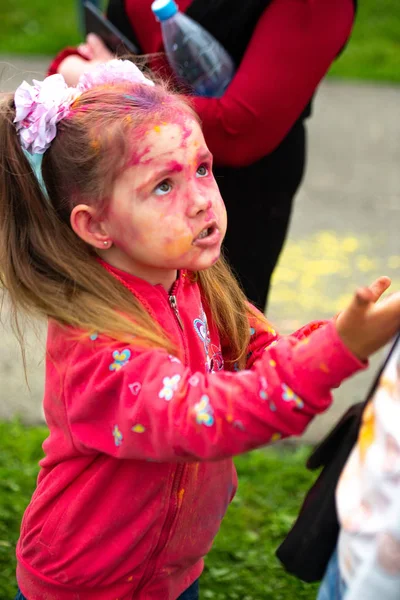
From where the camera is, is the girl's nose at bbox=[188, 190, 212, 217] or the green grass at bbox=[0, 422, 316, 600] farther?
the green grass at bbox=[0, 422, 316, 600]

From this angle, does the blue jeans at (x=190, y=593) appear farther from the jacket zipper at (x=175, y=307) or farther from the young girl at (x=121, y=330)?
the jacket zipper at (x=175, y=307)

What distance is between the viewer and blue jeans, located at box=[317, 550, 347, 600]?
136 centimetres

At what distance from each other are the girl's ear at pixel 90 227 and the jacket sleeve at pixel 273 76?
0.84 metres

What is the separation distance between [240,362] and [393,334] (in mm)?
662

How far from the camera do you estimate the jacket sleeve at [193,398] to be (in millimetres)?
1441

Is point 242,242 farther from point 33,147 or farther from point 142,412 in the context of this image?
point 142,412

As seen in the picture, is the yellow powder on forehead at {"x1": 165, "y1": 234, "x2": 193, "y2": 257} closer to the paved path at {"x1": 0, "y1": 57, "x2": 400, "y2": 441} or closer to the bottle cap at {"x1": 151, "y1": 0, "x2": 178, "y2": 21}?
the bottle cap at {"x1": 151, "y1": 0, "x2": 178, "y2": 21}

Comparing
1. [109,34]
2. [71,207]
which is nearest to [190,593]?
[71,207]

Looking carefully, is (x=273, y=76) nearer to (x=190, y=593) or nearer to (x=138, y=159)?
(x=138, y=159)

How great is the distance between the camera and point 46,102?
181cm

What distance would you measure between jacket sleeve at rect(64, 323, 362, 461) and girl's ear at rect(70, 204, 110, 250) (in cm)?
22

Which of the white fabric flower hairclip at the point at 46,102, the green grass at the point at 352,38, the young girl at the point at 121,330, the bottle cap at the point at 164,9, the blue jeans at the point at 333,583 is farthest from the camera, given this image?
the green grass at the point at 352,38

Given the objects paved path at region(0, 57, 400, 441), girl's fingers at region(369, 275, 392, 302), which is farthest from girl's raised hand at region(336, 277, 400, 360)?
paved path at region(0, 57, 400, 441)

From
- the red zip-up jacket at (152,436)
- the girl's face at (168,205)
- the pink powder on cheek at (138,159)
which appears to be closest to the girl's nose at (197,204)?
the girl's face at (168,205)
